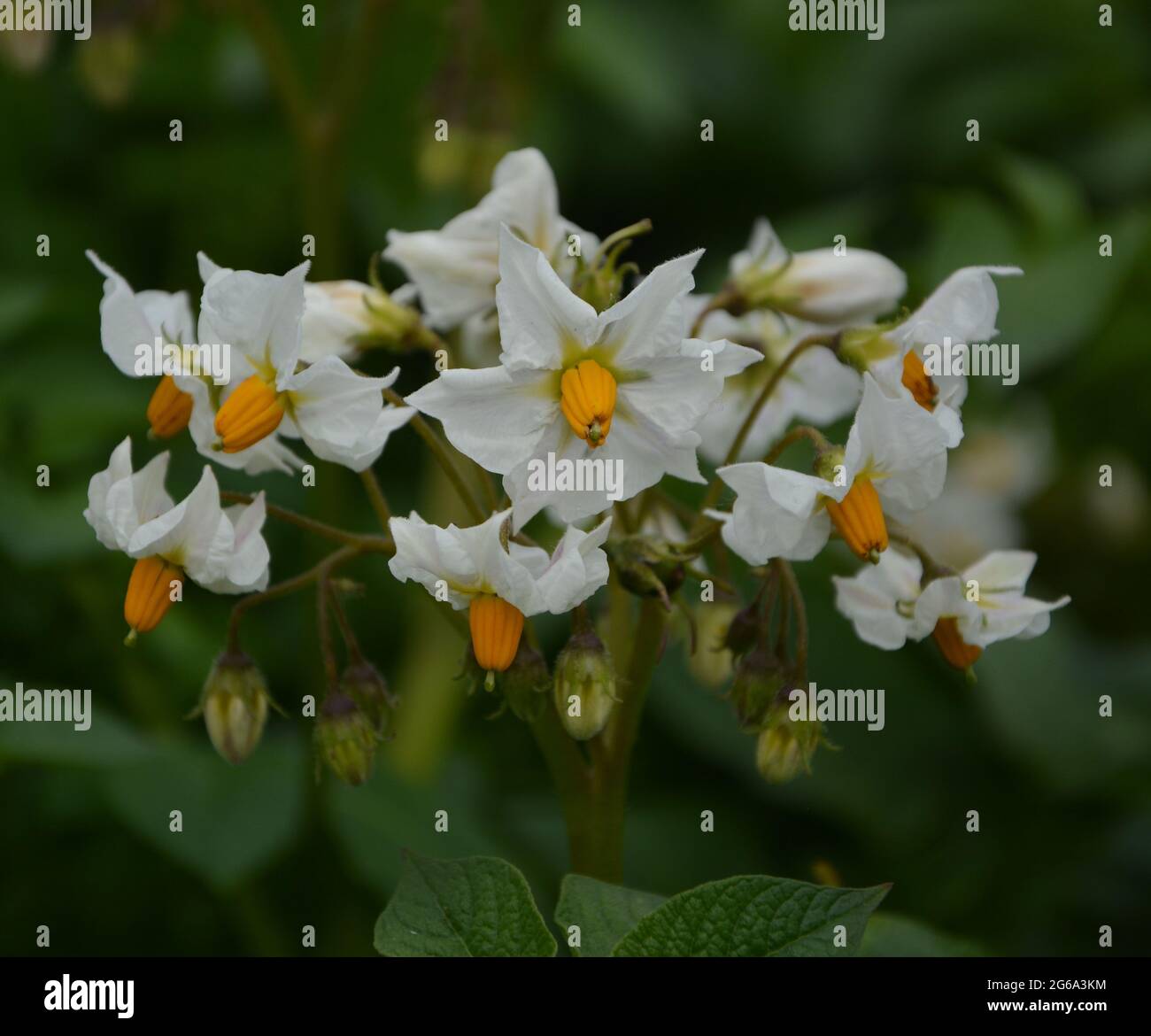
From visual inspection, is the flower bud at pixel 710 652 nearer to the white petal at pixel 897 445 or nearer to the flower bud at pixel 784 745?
the flower bud at pixel 784 745

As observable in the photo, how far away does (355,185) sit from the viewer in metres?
3.51

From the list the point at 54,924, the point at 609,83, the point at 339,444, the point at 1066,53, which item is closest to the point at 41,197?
the point at 609,83

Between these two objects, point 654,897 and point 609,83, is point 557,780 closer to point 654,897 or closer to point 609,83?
point 654,897

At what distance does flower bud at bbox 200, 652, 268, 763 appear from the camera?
1593 millimetres

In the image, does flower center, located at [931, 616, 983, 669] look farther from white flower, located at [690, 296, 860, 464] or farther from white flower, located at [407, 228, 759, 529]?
white flower, located at [690, 296, 860, 464]

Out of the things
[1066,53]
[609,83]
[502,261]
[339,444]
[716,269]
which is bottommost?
[339,444]

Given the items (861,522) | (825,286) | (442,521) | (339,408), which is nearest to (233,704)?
(339,408)

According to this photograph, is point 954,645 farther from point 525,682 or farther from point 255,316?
point 255,316

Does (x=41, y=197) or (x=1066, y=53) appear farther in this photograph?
(x=1066, y=53)

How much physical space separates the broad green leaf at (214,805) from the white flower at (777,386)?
0.89m

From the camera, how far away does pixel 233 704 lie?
1.59 meters

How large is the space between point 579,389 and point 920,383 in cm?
35

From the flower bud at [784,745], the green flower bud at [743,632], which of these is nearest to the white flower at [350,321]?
the green flower bud at [743,632]

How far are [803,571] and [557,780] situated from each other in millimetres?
1213
